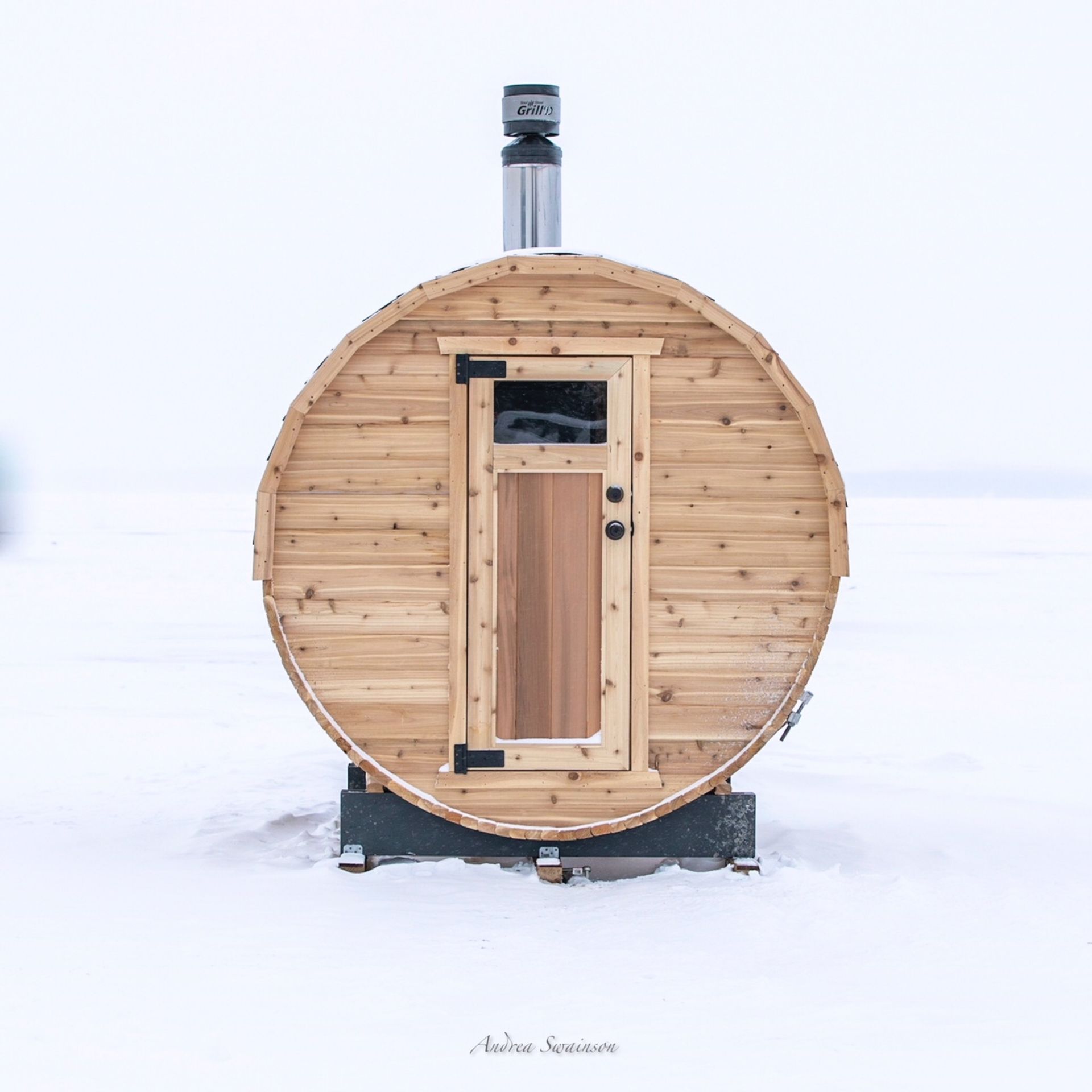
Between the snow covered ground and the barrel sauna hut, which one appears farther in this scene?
the barrel sauna hut

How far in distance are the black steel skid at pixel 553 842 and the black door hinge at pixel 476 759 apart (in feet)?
0.98

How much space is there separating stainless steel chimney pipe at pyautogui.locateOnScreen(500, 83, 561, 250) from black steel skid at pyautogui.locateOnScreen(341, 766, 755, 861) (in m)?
2.76

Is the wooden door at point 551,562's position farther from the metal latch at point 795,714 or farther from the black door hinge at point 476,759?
the metal latch at point 795,714

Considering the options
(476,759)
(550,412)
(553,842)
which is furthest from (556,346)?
(553,842)

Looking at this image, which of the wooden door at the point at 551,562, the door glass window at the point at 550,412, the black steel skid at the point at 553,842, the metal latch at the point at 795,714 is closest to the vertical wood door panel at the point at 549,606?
the wooden door at the point at 551,562

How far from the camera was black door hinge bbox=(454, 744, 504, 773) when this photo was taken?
5246 millimetres

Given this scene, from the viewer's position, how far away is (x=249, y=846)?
5.75 meters

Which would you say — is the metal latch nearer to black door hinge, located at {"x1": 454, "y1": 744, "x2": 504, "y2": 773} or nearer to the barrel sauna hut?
the barrel sauna hut

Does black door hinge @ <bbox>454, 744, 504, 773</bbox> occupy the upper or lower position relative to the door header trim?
lower

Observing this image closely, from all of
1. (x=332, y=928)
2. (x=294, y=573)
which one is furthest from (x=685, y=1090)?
(x=294, y=573)

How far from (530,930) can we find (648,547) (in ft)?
5.27

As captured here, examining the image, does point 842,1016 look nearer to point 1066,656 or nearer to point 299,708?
point 299,708

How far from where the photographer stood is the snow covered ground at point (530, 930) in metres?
3.73

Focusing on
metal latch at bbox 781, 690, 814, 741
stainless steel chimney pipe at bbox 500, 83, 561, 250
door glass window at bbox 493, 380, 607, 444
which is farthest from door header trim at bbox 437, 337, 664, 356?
metal latch at bbox 781, 690, 814, 741
